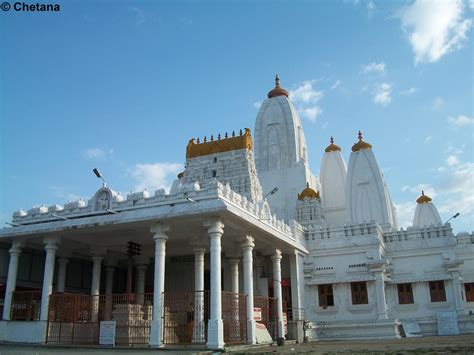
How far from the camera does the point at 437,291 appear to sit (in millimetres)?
25969

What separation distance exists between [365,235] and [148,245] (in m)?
12.4

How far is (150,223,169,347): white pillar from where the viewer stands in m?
16.5

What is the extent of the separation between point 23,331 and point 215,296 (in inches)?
340

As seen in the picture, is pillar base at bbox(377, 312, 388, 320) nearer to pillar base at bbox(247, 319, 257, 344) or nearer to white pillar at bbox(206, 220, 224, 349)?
pillar base at bbox(247, 319, 257, 344)

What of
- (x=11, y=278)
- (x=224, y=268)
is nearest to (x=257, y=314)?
(x=224, y=268)

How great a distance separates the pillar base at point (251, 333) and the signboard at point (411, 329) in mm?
10530

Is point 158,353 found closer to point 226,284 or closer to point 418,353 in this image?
point 418,353

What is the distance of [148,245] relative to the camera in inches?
963

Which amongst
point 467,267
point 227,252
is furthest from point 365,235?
point 227,252

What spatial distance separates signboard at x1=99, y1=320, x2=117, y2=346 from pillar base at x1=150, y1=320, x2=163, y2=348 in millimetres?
1589

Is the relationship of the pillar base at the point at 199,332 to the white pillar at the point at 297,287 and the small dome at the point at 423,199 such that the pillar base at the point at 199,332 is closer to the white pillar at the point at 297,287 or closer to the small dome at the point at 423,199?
the white pillar at the point at 297,287

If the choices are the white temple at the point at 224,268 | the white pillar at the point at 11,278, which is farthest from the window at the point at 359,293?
the white pillar at the point at 11,278

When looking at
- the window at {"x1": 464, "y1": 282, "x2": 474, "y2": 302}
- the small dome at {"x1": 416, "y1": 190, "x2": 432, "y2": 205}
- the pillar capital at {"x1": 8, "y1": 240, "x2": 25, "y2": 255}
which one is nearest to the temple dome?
the small dome at {"x1": 416, "y1": 190, "x2": 432, "y2": 205}

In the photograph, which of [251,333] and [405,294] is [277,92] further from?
[251,333]
